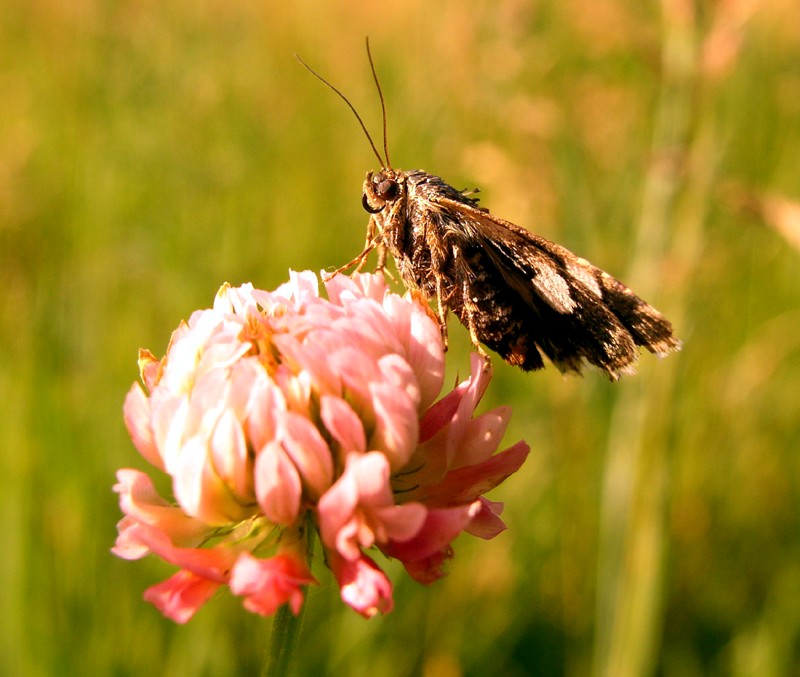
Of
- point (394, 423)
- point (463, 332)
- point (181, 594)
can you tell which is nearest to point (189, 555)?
point (181, 594)

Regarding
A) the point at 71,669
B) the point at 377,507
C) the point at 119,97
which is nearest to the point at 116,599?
the point at 71,669

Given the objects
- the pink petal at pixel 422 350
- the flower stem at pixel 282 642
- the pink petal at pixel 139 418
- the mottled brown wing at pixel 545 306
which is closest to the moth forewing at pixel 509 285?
the mottled brown wing at pixel 545 306

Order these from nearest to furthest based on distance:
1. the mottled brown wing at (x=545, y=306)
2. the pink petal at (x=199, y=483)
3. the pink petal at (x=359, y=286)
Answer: the pink petal at (x=199, y=483) < the pink petal at (x=359, y=286) < the mottled brown wing at (x=545, y=306)

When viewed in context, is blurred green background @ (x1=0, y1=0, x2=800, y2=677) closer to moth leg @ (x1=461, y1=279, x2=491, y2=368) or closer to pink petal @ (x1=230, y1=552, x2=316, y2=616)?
moth leg @ (x1=461, y1=279, x2=491, y2=368)

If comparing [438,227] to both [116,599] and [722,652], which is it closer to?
[116,599]

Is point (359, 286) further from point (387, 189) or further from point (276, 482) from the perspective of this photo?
point (276, 482)

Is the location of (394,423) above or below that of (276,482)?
above

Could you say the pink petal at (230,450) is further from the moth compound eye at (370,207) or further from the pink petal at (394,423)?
the moth compound eye at (370,207)
